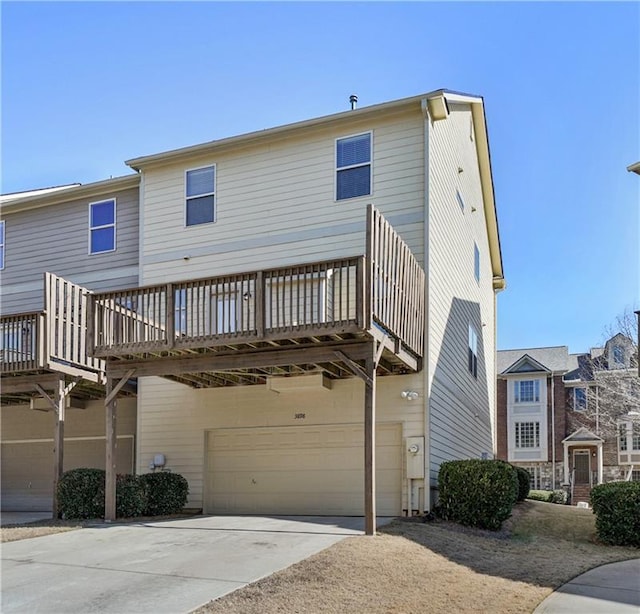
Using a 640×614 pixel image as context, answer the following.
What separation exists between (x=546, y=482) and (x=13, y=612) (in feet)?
120

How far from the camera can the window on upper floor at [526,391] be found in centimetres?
4069

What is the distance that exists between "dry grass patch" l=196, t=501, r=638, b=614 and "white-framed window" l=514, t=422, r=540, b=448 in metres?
29.8

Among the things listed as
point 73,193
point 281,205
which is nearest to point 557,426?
point 281,205

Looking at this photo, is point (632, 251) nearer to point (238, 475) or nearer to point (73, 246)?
point (238, 475)

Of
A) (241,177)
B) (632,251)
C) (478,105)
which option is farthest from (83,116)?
(632,251)

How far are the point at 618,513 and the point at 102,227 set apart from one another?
494 inches

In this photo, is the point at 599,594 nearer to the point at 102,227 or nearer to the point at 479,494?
the point at 479,494

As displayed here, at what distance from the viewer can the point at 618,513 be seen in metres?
10.9

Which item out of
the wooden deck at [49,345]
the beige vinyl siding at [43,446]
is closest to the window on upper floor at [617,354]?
the beige vinyl siding at [43,446]

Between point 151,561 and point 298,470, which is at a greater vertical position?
point 298,470

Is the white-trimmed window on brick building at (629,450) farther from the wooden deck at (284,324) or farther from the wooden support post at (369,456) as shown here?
the wooden support post at (369,456)

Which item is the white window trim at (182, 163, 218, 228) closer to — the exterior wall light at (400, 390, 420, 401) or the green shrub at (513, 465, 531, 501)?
the exterior wall light at (400, 390, 420, 401)

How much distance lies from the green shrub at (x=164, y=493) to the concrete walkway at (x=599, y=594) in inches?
302

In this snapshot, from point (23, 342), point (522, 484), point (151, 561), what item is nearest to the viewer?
point (151, 561)
